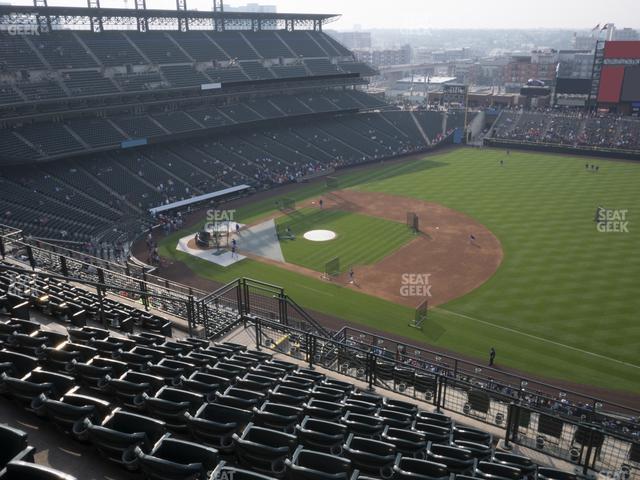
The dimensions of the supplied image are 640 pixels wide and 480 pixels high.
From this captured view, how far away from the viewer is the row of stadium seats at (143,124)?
46.8m

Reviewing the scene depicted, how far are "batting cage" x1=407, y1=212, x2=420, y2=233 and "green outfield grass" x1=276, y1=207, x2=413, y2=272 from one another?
46cm

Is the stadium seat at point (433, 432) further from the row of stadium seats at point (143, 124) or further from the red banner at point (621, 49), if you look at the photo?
the red banner at point (621, 49)

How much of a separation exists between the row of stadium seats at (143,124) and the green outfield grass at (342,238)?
20.0 m

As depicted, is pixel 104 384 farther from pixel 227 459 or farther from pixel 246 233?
pixel 246 233

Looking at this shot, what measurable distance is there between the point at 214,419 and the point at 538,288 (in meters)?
29.8

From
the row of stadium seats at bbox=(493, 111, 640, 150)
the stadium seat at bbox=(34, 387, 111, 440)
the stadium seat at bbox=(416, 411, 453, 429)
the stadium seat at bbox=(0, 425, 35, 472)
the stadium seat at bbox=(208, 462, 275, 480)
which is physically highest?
the stadium seat at bbox=(0, 425, 35, 472)

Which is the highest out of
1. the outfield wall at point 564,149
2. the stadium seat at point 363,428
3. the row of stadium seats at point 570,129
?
the stadium seat at point 363,428

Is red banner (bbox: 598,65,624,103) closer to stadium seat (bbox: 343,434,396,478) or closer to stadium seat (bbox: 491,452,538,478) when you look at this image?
stadium seat (bbox: 491,452,538,478)

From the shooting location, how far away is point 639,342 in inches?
1069

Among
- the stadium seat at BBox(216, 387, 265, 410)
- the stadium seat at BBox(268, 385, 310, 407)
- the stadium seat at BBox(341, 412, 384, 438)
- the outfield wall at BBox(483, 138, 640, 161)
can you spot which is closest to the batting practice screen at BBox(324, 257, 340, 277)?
the stadium seat at BBox(268, 385, 310, 407)

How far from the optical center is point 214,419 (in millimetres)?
8695

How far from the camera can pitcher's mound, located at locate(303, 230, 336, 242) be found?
144 ft

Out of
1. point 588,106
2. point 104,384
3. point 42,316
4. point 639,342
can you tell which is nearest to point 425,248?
point 639,342

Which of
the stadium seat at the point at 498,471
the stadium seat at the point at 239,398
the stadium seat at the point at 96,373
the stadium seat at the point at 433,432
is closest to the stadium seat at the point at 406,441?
the stadium seat at the point at 433,432
